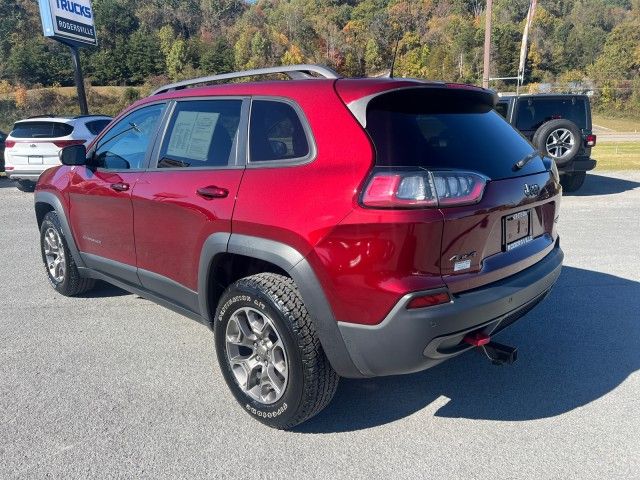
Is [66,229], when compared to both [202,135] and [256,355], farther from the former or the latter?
[256,355]

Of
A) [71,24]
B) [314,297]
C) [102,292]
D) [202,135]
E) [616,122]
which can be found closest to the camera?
[314,297]

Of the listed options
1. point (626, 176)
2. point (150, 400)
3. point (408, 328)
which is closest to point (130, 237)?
point (150, 400)

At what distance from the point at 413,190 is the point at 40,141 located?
1129 cm

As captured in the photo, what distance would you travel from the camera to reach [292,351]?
8.67 ft

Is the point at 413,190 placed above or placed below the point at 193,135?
below

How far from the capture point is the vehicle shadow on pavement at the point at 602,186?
10.7m

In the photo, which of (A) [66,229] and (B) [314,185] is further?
(A) [66,229]

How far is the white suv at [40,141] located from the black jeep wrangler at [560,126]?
868 cm

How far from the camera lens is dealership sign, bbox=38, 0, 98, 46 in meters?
18.8

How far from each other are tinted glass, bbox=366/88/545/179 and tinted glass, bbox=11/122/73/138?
34.9ft

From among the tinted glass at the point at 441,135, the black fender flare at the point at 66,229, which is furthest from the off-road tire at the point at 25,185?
the tinted glass at the point at 441,135

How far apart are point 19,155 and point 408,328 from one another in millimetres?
11703

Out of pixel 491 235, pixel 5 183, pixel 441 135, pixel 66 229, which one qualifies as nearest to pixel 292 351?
pixel 491 235

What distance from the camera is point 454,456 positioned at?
2617mm
